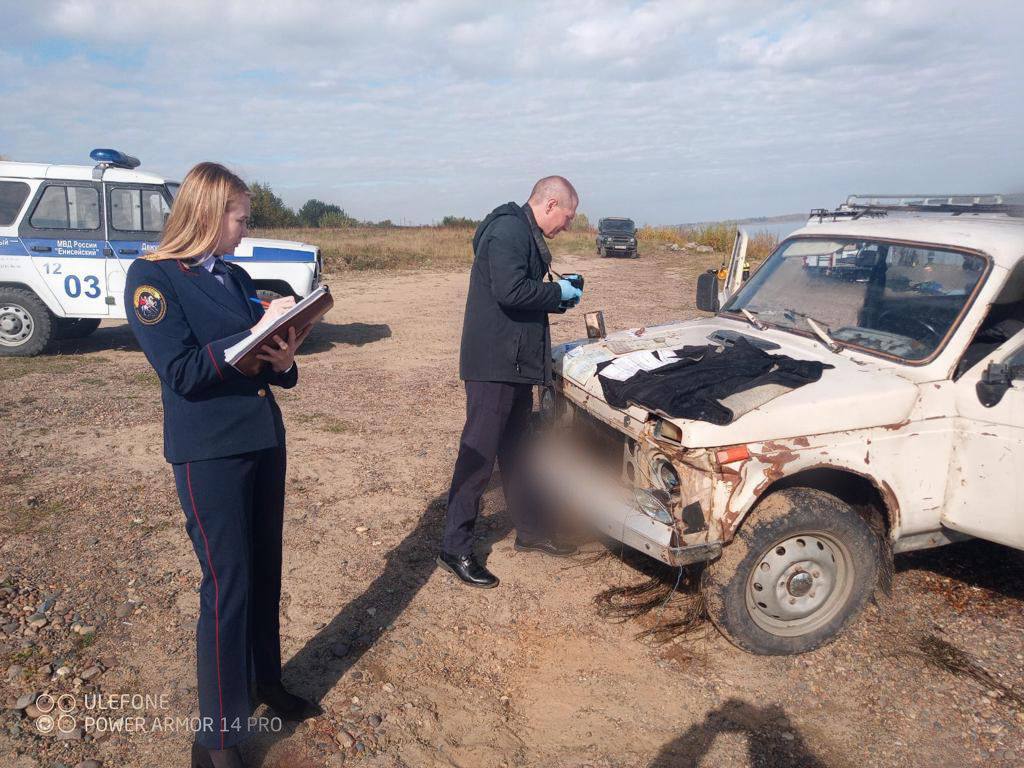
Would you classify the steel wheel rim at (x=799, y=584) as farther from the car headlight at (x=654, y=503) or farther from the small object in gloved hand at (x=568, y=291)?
the small object in gloved hand at (x=568, y=291)

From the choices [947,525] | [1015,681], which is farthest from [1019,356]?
[1015,681]

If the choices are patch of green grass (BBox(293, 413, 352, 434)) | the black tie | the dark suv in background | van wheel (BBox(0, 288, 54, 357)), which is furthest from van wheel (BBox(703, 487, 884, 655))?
the dark suv in background

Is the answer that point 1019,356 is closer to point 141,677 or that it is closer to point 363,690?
point 363,690

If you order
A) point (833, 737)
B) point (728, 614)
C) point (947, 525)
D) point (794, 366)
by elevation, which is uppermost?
point (794, 366)

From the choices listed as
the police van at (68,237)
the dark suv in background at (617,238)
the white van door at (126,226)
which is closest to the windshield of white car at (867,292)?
the police van at (68,237)

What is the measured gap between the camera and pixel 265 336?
242 cm

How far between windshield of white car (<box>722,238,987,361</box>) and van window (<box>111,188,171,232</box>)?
774 cm

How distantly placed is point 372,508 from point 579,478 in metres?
1.82

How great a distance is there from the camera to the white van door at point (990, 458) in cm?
344

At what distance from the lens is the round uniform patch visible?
2.36 meters

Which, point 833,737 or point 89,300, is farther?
point 89,300

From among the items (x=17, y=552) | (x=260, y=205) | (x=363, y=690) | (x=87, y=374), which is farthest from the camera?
(x=260, y=205)

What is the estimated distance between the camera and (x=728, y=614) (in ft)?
11.2

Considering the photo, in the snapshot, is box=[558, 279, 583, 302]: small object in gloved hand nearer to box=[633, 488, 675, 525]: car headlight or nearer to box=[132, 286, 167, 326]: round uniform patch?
box=[633, 488, 675, 525]: car headlight
